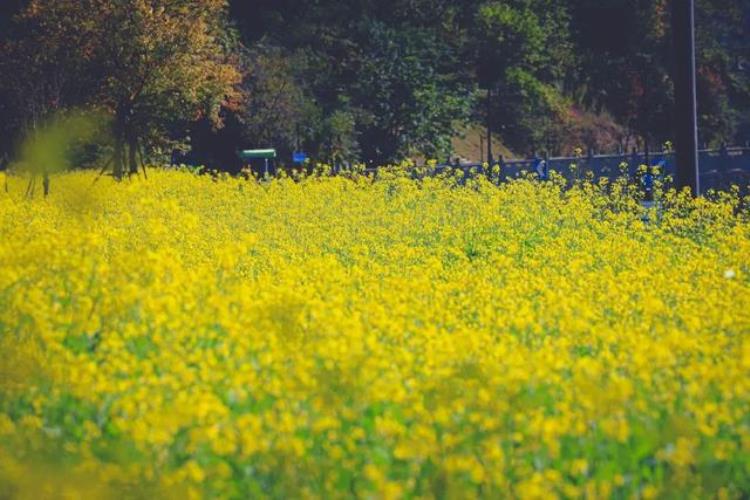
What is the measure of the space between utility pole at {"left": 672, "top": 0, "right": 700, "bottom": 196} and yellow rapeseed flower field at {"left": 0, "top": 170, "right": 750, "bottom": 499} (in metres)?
4.86

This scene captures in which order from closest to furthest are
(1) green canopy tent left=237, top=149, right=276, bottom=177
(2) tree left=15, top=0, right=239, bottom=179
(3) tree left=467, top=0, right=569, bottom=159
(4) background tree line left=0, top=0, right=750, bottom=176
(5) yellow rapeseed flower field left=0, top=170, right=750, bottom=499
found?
(5) yellow rapeseed flower field left=0, top=170, right=750, bottom=499
(2) tree left=15, top=0, right=239, bottom=179
(4) background tree line left=0, top=0, right=750, bottom=176
(1) green canopy tent left=237, top=149, right=276, bottom=177
(3) tree left=467, top=0, right=569, bottom=159

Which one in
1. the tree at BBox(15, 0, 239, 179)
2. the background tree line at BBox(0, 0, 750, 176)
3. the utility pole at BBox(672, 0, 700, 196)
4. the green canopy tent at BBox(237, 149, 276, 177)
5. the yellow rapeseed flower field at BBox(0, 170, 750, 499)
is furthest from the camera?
the green canopy tent at BBox(237, 149, 276, 177)

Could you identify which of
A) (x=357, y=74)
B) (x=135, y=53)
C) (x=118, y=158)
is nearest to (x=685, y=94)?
(x=135, y=53)

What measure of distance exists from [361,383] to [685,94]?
9420mm

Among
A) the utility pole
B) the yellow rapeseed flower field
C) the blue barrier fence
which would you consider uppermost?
the utility pole

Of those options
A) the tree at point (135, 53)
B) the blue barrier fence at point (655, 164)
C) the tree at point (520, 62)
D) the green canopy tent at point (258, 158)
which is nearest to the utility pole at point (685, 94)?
the blue barrier fence at point (655, 164)

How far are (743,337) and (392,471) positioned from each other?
248 centimetres

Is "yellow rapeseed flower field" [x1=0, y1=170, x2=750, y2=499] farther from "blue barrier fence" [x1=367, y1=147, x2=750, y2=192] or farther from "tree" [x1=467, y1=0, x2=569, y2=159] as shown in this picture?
"tree" [x1=467, y1=0, x2=569, y2=159]

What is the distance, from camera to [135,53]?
25188 mm

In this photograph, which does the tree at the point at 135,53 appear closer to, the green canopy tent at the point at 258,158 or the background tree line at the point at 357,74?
the background tree line at the point at 357,74

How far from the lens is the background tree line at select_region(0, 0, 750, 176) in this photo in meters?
25.1

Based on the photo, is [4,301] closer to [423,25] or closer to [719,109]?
[423,25]

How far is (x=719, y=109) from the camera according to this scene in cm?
5609

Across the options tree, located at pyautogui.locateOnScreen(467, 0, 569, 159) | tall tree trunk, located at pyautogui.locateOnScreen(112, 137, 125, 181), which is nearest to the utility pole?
tall tree trunk, located at pyautogui.locateOnScreen(112, 137, 125, 181)
